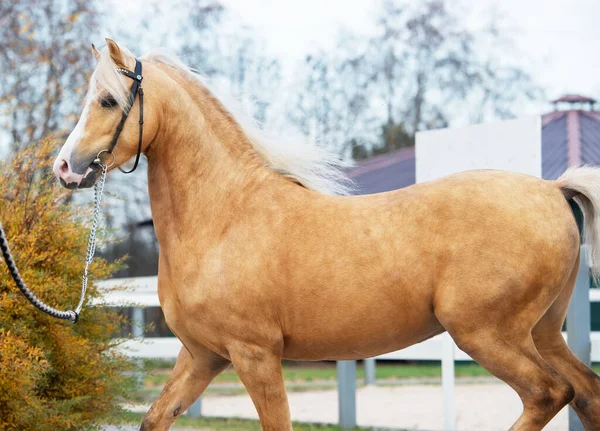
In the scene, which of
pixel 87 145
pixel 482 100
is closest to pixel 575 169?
pixel 87 145

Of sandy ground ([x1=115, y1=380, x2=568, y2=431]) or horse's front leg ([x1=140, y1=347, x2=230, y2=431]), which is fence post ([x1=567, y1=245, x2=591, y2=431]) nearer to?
sandy ground ([x1=115, y1=380, x2=568, y2=431])

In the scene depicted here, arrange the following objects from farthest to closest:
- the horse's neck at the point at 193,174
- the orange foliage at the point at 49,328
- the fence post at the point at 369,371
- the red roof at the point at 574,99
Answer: the red roof at the point at 574,99 → the fence post at the point at 369,371 → the orange foliage at the point at 49,328 → the horse's neck at the point at 193,174

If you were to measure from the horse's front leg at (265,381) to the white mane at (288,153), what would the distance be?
91cm

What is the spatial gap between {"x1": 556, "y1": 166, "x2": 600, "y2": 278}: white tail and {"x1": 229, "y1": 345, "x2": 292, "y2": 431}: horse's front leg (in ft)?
5.20

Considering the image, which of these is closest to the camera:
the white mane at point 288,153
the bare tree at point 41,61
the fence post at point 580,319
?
the white mane at point 288,153

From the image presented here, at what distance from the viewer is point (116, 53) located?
11.7ft

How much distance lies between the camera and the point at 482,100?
21.3 meters

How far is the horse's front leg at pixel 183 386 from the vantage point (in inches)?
149

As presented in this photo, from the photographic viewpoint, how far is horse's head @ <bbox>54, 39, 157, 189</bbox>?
3.46m

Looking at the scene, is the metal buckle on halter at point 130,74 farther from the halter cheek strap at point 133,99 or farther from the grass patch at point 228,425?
the grass patch at point 228,425

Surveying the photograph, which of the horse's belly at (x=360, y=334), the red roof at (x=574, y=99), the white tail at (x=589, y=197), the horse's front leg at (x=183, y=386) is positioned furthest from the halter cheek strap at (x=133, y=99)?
the red roof at (x=574, y=99)

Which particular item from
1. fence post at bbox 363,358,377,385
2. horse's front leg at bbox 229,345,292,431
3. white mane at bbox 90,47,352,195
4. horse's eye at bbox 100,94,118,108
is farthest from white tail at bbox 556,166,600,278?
fence post at bbox 363,358,377,385

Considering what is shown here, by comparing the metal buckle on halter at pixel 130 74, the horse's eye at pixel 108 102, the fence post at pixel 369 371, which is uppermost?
the metal buckle on halter at pixel 130 74

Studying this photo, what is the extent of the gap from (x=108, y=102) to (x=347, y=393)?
14.1 ft
